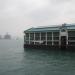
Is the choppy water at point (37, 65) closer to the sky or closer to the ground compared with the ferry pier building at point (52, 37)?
closer to the ground

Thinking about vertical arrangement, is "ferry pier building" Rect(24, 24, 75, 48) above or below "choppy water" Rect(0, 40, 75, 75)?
above

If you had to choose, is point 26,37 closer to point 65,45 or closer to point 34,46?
A: point 34,46

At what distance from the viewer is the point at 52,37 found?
72188 mm

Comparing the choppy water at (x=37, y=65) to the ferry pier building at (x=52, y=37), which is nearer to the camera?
the choppy water at (x=37, y=65)

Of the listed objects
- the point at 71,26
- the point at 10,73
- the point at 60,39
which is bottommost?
the point at 10,73

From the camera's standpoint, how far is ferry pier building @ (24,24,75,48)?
67.4 m

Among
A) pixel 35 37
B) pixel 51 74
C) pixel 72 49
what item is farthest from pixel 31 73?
pixel 35 37

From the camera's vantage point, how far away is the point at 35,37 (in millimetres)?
76500

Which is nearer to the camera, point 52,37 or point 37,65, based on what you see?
point 37,65

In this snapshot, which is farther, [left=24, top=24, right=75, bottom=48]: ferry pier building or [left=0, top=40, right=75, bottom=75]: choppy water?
[left=24, top=24, right=75, bottom=48]: ferry pier building

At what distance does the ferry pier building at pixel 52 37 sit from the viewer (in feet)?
221

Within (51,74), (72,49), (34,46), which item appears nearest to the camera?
(51,74)

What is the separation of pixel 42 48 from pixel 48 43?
3317 millimetres

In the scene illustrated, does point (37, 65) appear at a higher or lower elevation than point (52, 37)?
lower
